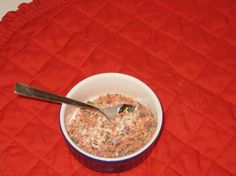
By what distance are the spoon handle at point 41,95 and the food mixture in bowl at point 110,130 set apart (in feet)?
0.07

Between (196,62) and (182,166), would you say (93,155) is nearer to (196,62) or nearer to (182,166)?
(182,166)

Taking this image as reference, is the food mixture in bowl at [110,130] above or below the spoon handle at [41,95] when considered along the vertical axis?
below

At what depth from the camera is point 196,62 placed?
2.75 ft

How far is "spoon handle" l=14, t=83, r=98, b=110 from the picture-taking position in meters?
0.63

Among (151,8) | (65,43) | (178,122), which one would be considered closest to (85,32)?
(65,43)

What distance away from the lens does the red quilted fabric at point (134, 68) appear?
722 millimetres

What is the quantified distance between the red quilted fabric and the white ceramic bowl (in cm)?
6

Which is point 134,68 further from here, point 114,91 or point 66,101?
point 66,101

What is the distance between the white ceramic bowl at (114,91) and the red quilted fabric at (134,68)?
0.06 metres

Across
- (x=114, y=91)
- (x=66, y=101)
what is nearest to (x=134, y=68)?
(x=114, y=91)

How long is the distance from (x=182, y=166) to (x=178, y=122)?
0.09m

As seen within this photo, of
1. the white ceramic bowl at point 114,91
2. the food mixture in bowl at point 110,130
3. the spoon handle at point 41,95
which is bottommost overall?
the food mixture in bowl at point 110,130

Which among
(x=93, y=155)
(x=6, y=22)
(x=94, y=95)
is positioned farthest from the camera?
(x=6, y=22)

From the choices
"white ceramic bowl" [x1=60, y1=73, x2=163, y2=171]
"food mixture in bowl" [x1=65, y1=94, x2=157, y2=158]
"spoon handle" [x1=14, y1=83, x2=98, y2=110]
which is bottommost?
"food mixture in bowl" [x1=65, y1=94, x2=157, y2=158]
